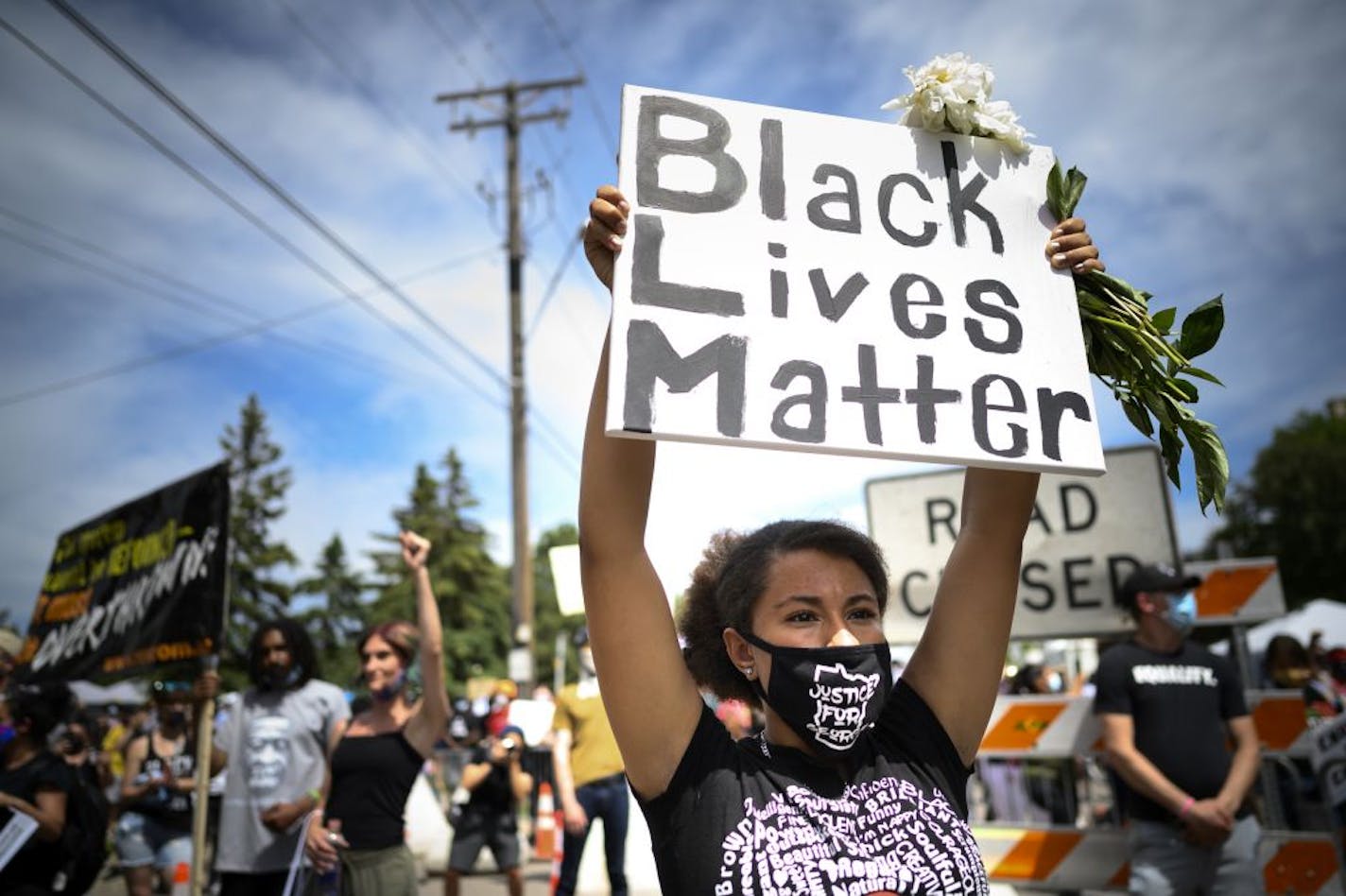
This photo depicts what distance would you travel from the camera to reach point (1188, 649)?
4605mm

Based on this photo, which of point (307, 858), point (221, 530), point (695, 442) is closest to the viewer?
point (695, 442)

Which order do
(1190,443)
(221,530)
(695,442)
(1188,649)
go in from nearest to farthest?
(695,442)
(1190,443)
(1188,649)
(221,530)

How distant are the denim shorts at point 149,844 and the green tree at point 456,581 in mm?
41304

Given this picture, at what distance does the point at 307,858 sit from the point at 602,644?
3.32 metres

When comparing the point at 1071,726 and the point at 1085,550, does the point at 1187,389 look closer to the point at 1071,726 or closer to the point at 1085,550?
the point at 1071,726

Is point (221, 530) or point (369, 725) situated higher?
point (221, 530)

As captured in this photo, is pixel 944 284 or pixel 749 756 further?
pixel 944 284

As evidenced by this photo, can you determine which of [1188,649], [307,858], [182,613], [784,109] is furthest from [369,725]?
[1188,649]

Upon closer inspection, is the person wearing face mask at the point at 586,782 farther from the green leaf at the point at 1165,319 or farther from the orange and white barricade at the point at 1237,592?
the green leaf at the point at 1165,319

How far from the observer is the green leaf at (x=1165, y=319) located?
2.06m

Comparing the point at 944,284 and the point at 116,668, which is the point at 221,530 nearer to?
the point at 116,668

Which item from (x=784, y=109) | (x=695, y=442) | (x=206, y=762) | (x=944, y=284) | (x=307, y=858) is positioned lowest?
(x=307, y=858)

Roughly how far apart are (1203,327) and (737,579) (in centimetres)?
111

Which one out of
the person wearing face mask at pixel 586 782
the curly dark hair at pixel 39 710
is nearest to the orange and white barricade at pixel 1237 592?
the person wearing face mask at pixel 586 782
